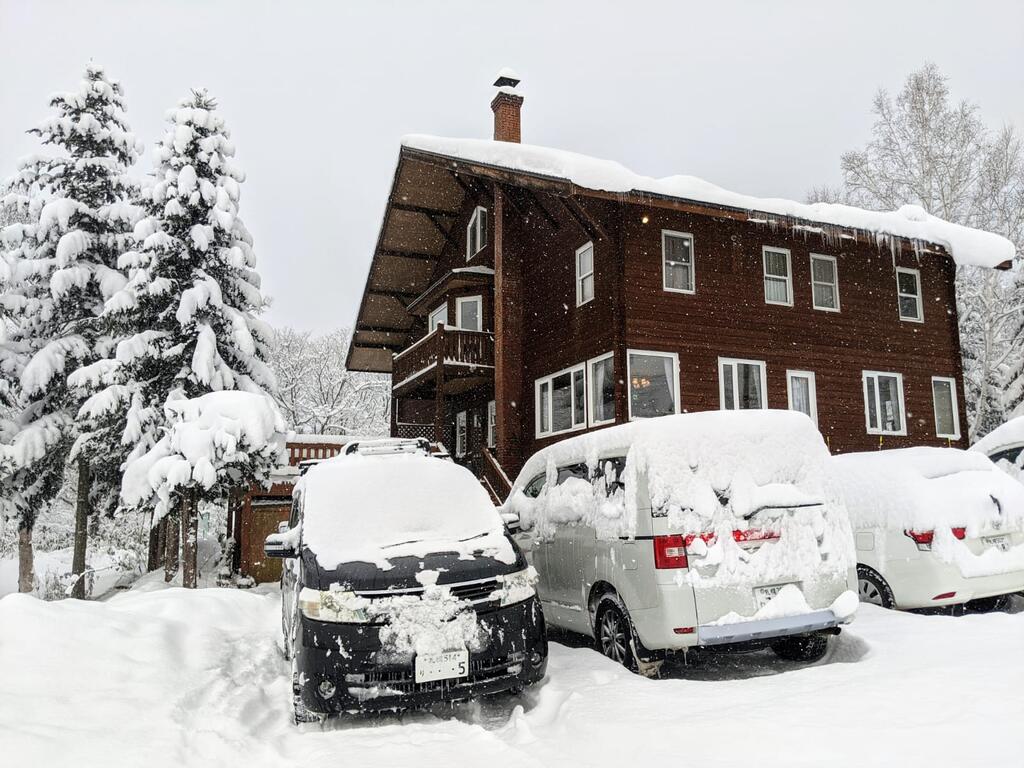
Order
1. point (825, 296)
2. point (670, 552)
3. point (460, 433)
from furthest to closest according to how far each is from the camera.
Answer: point (460, 433) < point (825, 296) < point (670, 552)

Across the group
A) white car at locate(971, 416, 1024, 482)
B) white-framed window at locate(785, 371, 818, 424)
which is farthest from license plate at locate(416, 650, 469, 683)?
white-framed window at locate(785, 371, 818, 424)

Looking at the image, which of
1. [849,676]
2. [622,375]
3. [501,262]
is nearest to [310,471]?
[849,676]

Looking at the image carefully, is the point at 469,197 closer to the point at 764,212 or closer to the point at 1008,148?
the point at 764,212

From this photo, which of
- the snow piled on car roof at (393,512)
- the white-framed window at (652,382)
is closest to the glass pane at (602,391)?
the white-framed window at (652,382)

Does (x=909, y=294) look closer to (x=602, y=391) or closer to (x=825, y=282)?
(x=825, y=282)

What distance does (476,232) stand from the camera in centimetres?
2253

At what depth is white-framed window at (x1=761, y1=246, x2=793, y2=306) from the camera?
18500 millimetres

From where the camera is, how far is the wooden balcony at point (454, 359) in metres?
19.2

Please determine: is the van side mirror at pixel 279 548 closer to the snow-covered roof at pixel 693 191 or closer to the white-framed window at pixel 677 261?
the snow-covered roof at pixel 693 191

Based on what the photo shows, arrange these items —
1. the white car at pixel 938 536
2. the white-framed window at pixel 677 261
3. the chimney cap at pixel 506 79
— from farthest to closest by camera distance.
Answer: the chimney cap at pixel 506 79, the white-framed window at pixel 677 261, the white car at pixel 938 536

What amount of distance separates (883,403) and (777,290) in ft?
13.4

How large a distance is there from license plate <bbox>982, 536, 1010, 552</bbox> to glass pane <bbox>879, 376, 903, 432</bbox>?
A: 41.7ft

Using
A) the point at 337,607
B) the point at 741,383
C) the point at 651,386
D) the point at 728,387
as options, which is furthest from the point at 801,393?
the point at 337,607

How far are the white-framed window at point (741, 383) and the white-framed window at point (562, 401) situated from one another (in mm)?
3132
